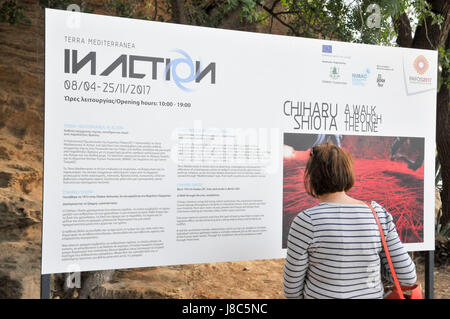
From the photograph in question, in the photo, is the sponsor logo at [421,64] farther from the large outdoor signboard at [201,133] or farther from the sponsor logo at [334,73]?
the sponsor logo at [334,73]

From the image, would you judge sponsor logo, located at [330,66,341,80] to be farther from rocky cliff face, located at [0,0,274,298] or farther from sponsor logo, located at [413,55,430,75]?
rocky cliff face, located at [0,0,274,298]

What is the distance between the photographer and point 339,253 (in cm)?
238

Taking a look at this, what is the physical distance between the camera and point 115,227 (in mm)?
3229

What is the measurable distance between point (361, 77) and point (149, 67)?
6.14 feet

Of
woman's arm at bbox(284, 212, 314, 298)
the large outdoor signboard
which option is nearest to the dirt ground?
the large outdoor signboard

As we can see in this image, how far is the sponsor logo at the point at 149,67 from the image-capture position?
3.15 meters

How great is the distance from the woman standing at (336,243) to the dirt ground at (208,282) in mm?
3646

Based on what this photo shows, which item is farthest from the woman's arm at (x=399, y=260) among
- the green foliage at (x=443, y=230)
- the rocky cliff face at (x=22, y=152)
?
the green foliage at (x=443, y=230)

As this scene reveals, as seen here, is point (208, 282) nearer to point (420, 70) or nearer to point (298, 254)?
point (420, 70)

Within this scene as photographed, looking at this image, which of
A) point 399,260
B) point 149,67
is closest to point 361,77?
point 149,67

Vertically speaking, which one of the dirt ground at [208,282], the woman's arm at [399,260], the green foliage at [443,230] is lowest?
the dirt ground at [208,282]

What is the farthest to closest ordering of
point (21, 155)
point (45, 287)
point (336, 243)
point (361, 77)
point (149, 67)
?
1. point (21, 155)
2. point (361, 77)
3. point (149, 67)
4. point (45, 287)
5. point (336, 243)

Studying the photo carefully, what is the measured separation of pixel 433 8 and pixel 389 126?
3835 mm

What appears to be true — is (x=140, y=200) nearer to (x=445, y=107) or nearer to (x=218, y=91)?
(x=218, y=91)
